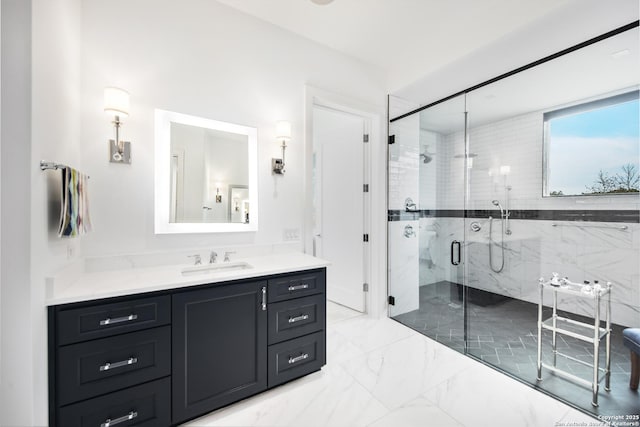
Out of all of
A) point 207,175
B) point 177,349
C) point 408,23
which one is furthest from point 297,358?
point 408,23

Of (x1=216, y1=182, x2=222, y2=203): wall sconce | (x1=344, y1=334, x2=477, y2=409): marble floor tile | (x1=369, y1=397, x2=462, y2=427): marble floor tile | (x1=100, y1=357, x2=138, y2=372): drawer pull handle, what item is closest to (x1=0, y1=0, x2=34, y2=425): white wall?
(x1=100, y1=357, x2=138, y2=372): drawer pull handle

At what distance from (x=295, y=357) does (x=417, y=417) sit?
34.1 inches

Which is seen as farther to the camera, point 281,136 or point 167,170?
point 281,136

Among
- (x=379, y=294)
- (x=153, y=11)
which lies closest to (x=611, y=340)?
(x=379, y=294)

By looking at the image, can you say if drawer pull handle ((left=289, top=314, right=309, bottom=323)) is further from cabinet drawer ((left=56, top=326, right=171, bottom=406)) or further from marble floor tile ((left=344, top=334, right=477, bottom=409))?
cabinet drawer ((left=56, top=326, right=171, bottom=406))

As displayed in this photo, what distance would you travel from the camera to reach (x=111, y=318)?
4.28 feet

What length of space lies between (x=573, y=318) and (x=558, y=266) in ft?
1.26

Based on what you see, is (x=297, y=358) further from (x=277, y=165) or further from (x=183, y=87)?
(x=183, y=87)

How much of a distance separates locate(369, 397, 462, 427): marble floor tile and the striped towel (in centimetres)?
199

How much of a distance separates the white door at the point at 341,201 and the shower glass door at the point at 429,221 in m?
0.38

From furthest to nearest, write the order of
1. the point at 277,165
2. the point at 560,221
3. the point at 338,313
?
1. the point at 338,313
2. the point at 277,165
3. the point at 560,221

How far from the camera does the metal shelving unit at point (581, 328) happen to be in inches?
66.7

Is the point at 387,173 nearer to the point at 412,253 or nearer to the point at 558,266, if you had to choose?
the point at 412,253

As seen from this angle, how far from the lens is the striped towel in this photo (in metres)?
1.26
